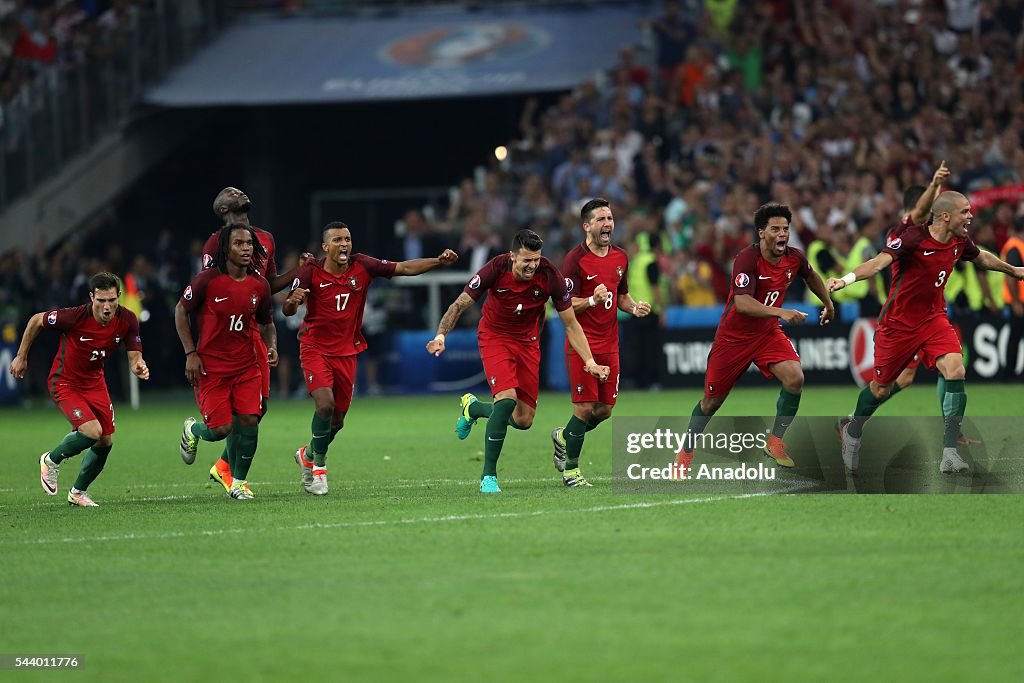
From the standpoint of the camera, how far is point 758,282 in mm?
13266

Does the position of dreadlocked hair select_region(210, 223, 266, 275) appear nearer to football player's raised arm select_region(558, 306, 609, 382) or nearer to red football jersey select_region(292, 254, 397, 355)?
red football jersey select_region(292, 254, 397, 355)

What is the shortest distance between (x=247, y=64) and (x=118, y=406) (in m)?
9.26

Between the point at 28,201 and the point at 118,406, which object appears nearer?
the point at 118,406

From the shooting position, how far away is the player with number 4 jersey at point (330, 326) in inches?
515

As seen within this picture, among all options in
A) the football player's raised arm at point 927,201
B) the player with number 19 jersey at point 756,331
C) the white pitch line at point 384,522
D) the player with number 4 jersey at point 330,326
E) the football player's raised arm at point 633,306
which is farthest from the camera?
the player with number 19 jersey at point 756,331

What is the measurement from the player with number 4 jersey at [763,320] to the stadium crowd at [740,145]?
35.7 feet

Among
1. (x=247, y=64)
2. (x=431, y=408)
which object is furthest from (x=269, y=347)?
(x=247, y=64)

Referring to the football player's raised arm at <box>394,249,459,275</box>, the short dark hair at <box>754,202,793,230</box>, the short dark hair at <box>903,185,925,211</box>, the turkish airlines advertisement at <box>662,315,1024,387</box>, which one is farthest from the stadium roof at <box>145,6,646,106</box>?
the short dark hair at <box>754,202,793,230</box>

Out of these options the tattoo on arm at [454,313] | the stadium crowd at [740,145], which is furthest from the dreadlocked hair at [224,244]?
the stadium crowd at [740,145]

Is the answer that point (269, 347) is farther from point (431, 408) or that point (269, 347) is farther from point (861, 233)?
point (861, 233)

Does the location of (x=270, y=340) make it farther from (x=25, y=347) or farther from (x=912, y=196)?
(x=912, y=196)

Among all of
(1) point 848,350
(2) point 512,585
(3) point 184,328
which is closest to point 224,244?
(3) point 184,328

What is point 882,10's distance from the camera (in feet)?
95.7

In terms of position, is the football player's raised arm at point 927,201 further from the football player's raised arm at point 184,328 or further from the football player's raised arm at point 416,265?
the football player's raised arm at point 184,328
